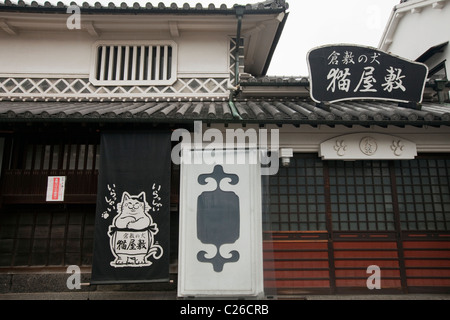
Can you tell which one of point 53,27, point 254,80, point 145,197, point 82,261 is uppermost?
point 53,27

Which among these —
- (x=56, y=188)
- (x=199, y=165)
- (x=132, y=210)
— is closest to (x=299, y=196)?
(x=199, y=165)

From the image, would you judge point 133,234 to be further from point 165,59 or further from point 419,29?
point 419,29

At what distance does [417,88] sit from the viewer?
25.9ft

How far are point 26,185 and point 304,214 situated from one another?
6.79m

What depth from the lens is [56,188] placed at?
7293 mm

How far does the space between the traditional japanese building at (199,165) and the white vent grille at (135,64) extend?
4cm

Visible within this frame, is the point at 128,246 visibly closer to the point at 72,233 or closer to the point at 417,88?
the point at 72,233

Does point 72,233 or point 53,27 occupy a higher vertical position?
point 53,27

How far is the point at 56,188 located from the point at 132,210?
2137 millimetres

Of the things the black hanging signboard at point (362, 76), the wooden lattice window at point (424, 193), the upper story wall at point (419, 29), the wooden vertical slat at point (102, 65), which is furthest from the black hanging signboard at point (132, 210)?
the upper story wall at point (419, 29)

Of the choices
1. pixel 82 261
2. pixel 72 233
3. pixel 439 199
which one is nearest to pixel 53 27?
pixel 72 233

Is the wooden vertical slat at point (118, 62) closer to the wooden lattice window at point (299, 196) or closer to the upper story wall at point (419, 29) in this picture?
the wooden lattice window at point (299, 196)

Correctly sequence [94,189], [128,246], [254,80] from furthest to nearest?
[254,80] → [94,189] → [128,246]

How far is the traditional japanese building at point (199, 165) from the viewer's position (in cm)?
651
